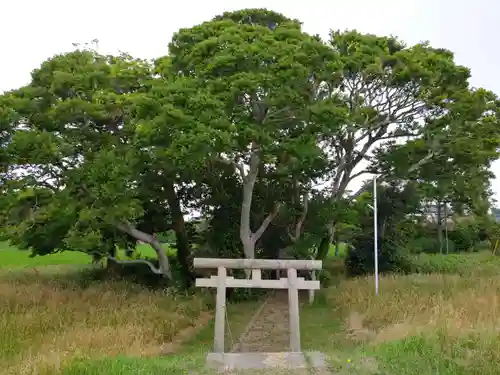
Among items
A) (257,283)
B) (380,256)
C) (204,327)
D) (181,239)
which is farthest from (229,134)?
(380,256)

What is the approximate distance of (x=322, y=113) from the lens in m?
13.5

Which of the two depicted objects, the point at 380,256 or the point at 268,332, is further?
the point at 380,256

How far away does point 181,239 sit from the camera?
65.9ft

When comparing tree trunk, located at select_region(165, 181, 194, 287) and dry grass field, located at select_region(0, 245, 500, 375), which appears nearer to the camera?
dry grass field, located at select_region(0, 245, 500, 375)

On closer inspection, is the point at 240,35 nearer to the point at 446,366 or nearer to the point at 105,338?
the point at 105,338

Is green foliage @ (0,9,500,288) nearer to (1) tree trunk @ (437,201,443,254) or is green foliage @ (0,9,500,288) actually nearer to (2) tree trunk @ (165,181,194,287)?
(2) tree trunk @ (165,181,194,287)

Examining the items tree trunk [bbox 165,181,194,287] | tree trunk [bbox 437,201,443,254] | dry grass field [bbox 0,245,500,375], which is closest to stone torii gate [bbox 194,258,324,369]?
dry grass field [bbox 0,245,500,375]

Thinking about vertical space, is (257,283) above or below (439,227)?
below

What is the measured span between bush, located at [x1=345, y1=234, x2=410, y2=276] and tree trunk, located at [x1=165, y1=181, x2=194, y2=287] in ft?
26.5

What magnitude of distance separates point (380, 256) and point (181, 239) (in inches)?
355

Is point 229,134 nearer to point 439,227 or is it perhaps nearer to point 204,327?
point 204,327

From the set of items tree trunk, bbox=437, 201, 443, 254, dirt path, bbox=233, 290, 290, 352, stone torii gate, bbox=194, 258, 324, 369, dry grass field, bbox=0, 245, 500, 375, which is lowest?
dirt path, bbox=233, 290, 290, 352

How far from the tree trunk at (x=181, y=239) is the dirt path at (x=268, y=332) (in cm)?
355

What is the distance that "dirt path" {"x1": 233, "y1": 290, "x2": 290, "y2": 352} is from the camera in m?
10.8
